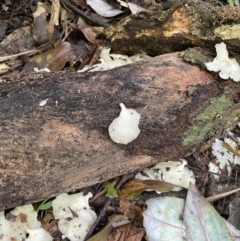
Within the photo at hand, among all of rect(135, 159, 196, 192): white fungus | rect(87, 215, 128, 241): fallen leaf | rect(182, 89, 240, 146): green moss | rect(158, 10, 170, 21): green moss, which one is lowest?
rect(87, 215, 128, 241): fallen leaf

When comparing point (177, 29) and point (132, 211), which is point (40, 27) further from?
point (132, 211)

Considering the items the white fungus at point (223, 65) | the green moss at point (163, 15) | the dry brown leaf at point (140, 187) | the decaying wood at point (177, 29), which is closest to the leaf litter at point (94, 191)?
the dry brown leaf at point (140, 187)

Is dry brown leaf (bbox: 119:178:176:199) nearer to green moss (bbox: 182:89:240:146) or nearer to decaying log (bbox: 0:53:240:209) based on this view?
decaying log (bbox: 0:53:240:209)

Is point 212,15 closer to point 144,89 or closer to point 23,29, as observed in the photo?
point 144,89

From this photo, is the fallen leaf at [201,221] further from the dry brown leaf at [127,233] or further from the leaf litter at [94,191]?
the dry brown leaf at [127,233]

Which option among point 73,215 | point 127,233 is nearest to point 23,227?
point 73,215

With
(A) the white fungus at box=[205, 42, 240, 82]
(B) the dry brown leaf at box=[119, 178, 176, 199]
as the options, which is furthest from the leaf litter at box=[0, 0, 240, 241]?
(A) the white fungus at box=[205, 42, 240, 82]
